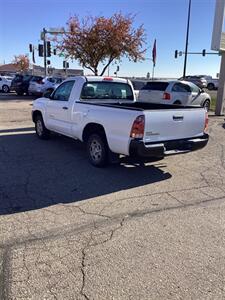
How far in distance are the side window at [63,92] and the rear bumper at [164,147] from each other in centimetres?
289

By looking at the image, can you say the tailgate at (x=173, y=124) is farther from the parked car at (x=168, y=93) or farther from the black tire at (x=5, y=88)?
the black tire at (x=5, y=88)

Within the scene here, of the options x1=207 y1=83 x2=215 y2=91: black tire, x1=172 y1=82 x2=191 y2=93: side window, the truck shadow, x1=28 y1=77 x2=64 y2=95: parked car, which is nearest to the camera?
the truck shadow

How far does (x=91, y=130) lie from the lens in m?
6.56

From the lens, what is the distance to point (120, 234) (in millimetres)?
3760

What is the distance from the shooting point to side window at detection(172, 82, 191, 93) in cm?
1460

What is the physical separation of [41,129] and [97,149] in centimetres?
329

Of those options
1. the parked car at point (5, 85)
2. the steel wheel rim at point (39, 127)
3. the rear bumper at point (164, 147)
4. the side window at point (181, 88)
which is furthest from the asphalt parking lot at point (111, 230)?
the parked car at point (5, 85)

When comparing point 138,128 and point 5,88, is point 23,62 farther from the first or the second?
point 138,128

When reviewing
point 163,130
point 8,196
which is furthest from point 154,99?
point 8,196

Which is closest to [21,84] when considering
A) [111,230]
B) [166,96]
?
[166,96]

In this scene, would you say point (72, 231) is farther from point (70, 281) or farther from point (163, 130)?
point (163, 130)

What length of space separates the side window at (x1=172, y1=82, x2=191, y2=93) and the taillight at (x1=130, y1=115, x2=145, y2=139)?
32.5 ft

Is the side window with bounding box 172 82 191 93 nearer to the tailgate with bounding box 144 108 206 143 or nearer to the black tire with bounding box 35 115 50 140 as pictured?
the black tire with bounding box 35 115 50 140

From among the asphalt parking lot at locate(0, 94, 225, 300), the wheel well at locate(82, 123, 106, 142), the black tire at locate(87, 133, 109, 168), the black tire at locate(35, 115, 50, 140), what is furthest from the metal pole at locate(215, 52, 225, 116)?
the black tire at locate(87, 133, 109, 168)
